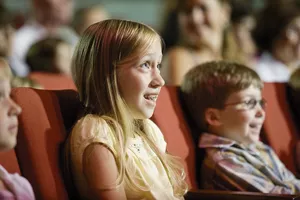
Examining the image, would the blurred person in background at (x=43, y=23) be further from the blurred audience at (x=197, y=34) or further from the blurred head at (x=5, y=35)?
the blurred audience at (x=197, y=34)

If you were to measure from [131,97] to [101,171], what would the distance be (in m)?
0.21

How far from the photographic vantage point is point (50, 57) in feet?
10.3

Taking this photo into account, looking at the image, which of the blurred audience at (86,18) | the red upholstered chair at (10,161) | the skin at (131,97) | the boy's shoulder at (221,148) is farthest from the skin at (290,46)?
the red upholstered chair at (10,161)

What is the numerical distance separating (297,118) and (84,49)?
1086 millimetres

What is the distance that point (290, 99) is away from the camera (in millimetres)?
2541

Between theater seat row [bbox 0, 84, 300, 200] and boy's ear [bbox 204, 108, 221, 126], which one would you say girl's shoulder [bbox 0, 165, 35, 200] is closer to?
theater seat row [bbox 0, 84, 300, 200]

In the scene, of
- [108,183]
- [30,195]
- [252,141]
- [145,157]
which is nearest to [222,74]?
[252,141]

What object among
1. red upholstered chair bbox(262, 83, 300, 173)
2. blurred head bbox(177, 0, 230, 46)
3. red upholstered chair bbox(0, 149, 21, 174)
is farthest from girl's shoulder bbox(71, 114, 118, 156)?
blurred head bbox(177, 0, 230, 46)

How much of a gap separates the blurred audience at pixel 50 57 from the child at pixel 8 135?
5.39 ft

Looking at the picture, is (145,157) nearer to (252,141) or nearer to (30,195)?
(30,195)

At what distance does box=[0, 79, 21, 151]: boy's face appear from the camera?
4.76 feet

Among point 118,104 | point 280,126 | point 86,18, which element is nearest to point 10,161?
point 118,104

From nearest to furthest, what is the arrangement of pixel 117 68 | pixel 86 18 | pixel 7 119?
1. pixel 7 119
2. pixel 117 68
3. pixel 86 18

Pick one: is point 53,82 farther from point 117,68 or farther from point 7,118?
point 7,118
